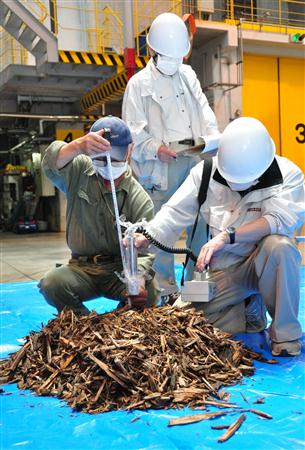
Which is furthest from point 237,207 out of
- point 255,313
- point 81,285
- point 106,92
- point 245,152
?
point 106,92

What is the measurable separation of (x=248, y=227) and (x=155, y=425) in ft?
3.52

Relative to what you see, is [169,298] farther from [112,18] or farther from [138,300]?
[112,18]

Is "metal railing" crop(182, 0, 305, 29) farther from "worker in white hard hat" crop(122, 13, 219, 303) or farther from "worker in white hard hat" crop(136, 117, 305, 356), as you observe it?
"worker in white hard hat" crop(136, 117, 305, 356)

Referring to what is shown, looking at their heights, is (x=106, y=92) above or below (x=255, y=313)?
above

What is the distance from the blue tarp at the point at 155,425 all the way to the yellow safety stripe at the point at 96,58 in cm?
709

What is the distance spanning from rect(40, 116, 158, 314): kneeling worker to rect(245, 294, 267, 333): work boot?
1.69 ft

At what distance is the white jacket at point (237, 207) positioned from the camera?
2.35m

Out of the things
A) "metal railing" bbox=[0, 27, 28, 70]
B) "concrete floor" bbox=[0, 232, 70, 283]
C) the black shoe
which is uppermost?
"metal railing" bbox=[0, 27, 28, 70]

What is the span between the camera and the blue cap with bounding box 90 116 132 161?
2.41 metres

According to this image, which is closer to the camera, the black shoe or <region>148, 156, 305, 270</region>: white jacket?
<region>148, 156, 305, 270</region>: white jacket

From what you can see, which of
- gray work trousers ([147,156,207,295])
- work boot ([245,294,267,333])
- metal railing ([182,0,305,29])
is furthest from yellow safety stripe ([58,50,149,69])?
work boot ([245,294,267,333])

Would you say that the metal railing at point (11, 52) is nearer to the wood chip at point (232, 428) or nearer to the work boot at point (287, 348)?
the work boot at point (287, 348)

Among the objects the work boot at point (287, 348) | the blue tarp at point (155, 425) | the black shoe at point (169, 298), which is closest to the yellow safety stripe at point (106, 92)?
the black shoe at point (169, 298)

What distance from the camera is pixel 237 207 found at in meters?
2.44
